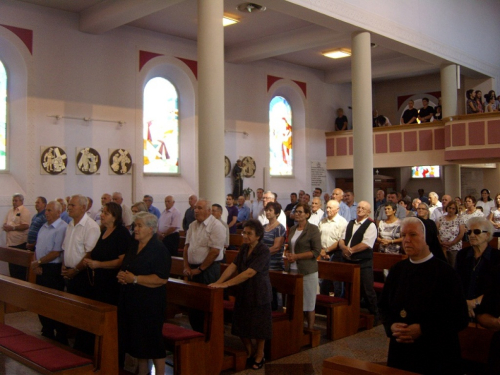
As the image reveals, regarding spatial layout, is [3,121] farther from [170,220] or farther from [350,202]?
[350,202]

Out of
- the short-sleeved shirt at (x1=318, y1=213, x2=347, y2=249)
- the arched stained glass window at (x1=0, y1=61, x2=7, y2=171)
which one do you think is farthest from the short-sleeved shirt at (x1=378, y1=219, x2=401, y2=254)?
the arched stained glass window at (x1=0, y1=61, x2=7, y2=171)

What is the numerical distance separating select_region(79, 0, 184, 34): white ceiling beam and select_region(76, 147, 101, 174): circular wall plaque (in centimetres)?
261

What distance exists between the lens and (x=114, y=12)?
35.5 ft

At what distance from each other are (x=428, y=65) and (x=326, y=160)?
4320 mm

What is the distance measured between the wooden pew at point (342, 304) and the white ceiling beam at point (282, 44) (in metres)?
7.59

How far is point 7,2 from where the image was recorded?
1088 centimetres

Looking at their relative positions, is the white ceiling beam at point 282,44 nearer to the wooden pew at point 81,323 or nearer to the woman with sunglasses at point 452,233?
the woman with sunglasses at point 452,233

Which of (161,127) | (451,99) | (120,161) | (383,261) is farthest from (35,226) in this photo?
(451,99)

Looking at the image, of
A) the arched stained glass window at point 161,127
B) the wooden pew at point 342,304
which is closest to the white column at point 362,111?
the arched stained glass window at point 161,127

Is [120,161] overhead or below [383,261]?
overhead

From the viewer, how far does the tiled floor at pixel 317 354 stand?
524cm

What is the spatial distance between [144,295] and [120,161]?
8.62 m

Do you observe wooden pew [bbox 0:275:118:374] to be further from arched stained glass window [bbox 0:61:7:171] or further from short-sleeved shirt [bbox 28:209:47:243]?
arched stained glass window [bbox 0:61:7:171]

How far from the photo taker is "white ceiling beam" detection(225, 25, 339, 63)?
1321cm
